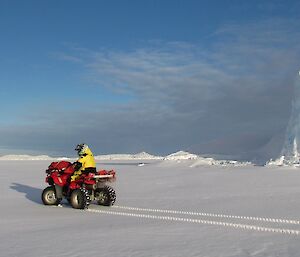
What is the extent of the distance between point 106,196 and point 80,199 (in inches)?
30.5

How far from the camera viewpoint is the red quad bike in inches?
439

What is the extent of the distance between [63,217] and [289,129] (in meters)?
25.1

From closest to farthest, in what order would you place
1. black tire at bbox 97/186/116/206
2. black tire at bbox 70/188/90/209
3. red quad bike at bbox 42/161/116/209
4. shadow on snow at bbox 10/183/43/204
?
black tire at bbox 70/188/90/209
red quad bike at bbox 42/161/116/209
black tire at bbox 97/186/116/206
shadow on snow at bbox 10/183/43/204

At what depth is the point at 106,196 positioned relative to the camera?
11500 mm

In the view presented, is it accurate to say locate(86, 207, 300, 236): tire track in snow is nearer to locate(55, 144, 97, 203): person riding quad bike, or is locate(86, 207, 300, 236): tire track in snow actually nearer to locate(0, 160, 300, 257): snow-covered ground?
locate(0, 160, 300, 257): snow-covered ground

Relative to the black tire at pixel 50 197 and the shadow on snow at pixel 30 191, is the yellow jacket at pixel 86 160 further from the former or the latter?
the shadow on snow at pixel 30 191

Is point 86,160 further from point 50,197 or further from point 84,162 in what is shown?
point 50,197

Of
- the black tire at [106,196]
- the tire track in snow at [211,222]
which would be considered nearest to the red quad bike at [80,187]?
the black tire at [106,196]

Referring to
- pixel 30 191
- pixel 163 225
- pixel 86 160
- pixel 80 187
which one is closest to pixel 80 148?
pixel 86 160

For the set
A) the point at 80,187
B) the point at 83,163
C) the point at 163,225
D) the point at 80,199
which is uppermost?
the point at 83,163

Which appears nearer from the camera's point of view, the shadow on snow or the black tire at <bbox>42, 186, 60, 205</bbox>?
the black tire at <bbox>42, 186, 60, 205</bbox>

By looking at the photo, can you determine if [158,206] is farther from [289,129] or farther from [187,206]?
[289,129]

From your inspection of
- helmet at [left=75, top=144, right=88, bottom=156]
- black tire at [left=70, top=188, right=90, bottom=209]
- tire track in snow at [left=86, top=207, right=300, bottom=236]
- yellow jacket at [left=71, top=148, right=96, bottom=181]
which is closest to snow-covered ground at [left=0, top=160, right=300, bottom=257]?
tire track in snow at [left=86, top=207, right=300, bottom=236]

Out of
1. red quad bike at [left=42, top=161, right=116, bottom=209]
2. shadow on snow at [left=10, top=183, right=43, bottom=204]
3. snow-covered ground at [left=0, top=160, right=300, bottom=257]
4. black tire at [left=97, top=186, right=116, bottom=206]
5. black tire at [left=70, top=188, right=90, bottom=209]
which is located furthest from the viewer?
shadow on snow at [left=10, top=183, right=43, bottom=204]
